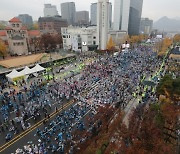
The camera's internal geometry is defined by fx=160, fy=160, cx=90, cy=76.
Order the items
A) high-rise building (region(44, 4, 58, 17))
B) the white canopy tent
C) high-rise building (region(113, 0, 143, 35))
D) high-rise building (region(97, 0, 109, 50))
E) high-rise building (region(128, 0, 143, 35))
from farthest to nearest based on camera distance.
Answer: high-rise building (region(44, 4, 58, 17)), high-rise building (region(128, 0, 143, 35)), high-rise building (region(113, 0, 143, 35)), high-rise building (region(97, 0, 109, 50)), the white canopy tent

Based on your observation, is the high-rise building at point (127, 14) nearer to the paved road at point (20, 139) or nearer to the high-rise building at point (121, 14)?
the high-rise building at point (121, 14)

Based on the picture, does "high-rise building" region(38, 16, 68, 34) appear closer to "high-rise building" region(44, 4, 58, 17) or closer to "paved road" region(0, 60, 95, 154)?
"paved road" region(0, 60, 95, 154)

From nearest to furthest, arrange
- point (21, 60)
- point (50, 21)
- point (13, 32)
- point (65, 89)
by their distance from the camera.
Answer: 1. point (65, 89)
2. point (21, 60)
3. point (13, 32)
4. point (50, 21)

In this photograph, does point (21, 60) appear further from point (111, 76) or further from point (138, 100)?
point (138, 100)

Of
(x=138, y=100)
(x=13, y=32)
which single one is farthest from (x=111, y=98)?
(x=13, y=32)

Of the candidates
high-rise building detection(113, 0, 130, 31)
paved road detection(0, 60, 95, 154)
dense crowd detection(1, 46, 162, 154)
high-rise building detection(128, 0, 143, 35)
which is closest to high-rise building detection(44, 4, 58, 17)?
high-rise building detection(113, 0, 130, 31)

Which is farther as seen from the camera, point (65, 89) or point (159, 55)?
point (159, 55)

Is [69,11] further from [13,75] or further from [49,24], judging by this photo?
[13,75]
